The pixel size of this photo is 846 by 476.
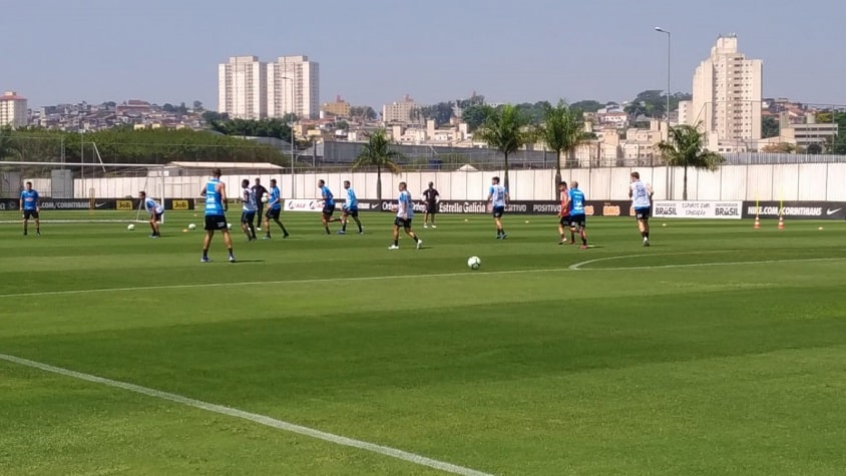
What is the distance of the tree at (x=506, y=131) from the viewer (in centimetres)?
8906

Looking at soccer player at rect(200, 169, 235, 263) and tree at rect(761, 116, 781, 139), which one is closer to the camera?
soccer player at rect(200, 169, 235, 263)

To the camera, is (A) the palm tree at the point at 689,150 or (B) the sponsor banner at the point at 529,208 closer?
(B) the sponsor banner at the point at 529,208

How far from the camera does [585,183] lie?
87875 millimetres

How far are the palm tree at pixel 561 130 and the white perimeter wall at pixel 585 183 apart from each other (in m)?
2.35

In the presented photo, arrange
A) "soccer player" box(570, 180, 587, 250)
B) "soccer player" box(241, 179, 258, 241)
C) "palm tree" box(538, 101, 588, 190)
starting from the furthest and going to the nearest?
1. "palm tree" box(538, 101, 588, 190)
2. "soccer player" box(241, 179, 258, 241)
3. "soccer player" box(570, 180, 587, 250)

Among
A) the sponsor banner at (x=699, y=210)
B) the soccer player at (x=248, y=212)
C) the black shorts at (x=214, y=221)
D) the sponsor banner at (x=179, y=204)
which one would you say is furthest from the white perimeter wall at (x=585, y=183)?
the black shorts at (x=214, y=221)

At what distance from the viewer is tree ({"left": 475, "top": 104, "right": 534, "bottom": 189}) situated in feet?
292

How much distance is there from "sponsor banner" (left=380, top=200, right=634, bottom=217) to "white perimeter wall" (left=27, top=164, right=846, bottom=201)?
10.3 meters

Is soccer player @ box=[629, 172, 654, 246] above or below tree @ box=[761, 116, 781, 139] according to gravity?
below

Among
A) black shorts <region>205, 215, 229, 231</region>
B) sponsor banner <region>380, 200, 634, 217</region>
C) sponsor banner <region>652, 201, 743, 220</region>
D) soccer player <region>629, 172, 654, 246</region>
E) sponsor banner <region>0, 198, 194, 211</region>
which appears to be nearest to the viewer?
black shorts <region>205, 215, 229, 231</region>

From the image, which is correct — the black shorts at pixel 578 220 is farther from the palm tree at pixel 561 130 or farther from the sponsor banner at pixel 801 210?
the palm tree at pixel 561 130

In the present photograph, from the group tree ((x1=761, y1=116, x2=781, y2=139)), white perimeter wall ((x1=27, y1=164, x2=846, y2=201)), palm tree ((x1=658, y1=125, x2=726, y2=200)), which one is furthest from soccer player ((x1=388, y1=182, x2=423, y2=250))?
tree ((x1=761, y1=116, x2=781, y2=139))

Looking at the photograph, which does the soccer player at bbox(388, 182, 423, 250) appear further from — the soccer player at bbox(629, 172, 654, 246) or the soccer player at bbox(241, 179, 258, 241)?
the soccer player at bbox(241, 179, 258, 241)

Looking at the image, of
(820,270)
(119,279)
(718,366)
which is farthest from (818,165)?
(718,366)
